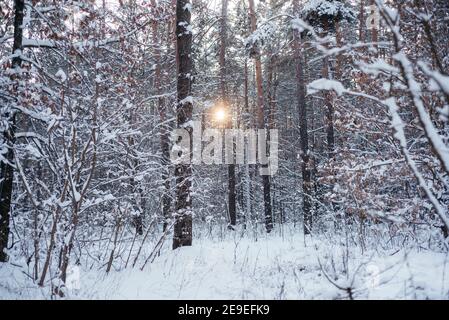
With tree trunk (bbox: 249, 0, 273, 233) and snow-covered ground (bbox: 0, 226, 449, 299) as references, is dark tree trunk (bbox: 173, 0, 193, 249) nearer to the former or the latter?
snow-covered ground (bbox: 0, 226, 449, 299)

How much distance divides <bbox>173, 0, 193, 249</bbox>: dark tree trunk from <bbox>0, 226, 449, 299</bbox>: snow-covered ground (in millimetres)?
879

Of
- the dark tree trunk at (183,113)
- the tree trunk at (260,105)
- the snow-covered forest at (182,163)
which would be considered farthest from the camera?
the tree trunk at (260,105)

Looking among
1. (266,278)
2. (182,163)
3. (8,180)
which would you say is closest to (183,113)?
(182,163)

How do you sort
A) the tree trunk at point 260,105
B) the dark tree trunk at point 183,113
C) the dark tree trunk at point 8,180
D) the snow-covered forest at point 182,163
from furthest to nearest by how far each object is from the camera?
the tree trunk at point 260,105 < the dark tree trunk at point 183,113 < the dark tree trunk at point 8,180 < the snow-covered forest at point 182,163

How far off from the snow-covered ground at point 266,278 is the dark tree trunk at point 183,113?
879mm

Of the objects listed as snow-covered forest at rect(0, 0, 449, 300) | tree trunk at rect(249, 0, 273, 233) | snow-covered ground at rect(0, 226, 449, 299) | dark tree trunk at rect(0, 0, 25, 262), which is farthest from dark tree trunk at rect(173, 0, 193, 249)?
tree trunk at rect(249, 0, 273, 233)

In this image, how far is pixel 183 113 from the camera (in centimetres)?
773

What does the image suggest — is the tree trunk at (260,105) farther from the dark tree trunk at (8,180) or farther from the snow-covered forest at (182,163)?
the dark tree trunk at (8,180)

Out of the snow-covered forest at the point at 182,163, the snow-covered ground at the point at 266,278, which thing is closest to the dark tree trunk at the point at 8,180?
the snow-covered forest at the point at 182,163

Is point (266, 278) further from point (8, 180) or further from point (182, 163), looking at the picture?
point (8, 180)

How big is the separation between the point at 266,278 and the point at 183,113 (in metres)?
4.31

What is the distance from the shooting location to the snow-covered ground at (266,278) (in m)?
3.41
